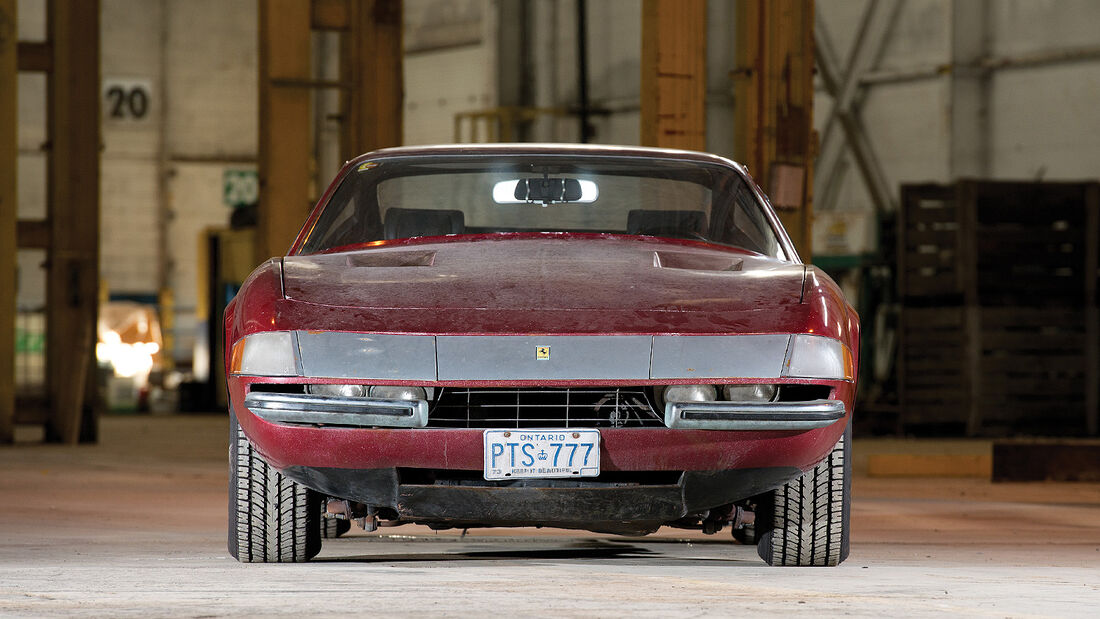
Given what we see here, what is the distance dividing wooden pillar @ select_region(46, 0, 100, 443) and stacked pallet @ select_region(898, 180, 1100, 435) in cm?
838

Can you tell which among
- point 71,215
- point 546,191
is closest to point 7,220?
point 71,215

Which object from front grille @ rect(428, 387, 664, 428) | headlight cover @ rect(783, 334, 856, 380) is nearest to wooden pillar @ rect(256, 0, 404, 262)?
front grille @ rect(428, 387, 664, 428)

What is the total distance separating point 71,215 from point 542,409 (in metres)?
10.8

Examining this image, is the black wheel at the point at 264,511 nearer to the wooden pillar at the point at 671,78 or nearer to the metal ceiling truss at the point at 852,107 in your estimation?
the wooden pillar at the point at 671,78

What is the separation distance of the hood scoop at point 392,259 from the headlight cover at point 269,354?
1.70ft

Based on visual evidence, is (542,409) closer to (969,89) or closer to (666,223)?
(666,223)

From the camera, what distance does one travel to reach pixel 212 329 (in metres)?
26.4

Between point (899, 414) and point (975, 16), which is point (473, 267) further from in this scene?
point (975, 16)

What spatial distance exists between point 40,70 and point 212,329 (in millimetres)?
12573

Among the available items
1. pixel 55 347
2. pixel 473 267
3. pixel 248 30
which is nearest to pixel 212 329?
pixel 248 30

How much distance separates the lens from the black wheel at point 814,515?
449 cm

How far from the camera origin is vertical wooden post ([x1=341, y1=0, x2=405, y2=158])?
45.1 feet

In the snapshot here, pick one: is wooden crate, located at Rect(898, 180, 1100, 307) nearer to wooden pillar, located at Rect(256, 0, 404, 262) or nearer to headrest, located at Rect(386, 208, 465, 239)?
wooden pillar, located at Rect(256, 0, 404, 262)

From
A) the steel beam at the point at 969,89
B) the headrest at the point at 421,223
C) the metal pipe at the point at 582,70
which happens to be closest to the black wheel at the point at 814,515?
the headrest at the point at 421,223
